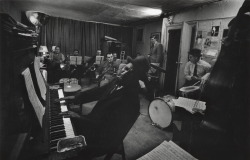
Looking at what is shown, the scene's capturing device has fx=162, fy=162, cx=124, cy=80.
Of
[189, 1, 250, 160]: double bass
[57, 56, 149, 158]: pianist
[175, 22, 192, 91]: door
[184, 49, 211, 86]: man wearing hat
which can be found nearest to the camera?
[189, 1, 250, 160]: double bass

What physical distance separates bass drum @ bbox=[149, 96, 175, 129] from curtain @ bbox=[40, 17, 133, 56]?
733 centimetres

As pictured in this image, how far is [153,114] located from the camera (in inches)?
142

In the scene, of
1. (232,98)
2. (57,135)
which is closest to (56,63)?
(57,135)

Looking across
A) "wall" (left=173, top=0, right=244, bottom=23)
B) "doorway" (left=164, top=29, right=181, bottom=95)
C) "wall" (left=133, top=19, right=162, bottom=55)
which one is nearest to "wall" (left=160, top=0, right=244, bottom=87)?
"wall" (left=173, top=0, right=244, bottom=23)

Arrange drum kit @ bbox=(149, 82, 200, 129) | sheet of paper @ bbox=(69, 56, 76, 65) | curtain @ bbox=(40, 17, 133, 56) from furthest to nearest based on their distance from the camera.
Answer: curtain @ bbox=(40, 17, 133, 56)
sheet of paper @ bbox=(69, 56, 76, 65)
drum kit @ bbox=(149, 82, 200, 129)

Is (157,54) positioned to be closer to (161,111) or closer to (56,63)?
(161,111)

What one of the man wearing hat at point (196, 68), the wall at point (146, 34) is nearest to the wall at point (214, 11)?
the man wearing hat at point (196, 68)

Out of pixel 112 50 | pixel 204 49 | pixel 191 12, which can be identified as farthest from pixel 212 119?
pixel 112 50

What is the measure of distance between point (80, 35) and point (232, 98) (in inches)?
425

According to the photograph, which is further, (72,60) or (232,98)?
(72,60)

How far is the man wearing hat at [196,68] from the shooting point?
453cm

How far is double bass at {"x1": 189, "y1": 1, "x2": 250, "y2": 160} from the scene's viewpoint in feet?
2.02

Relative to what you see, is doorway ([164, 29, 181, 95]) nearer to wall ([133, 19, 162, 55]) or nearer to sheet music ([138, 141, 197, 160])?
wall ([133, 19, 162, 55])

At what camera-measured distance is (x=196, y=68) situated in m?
4.66
